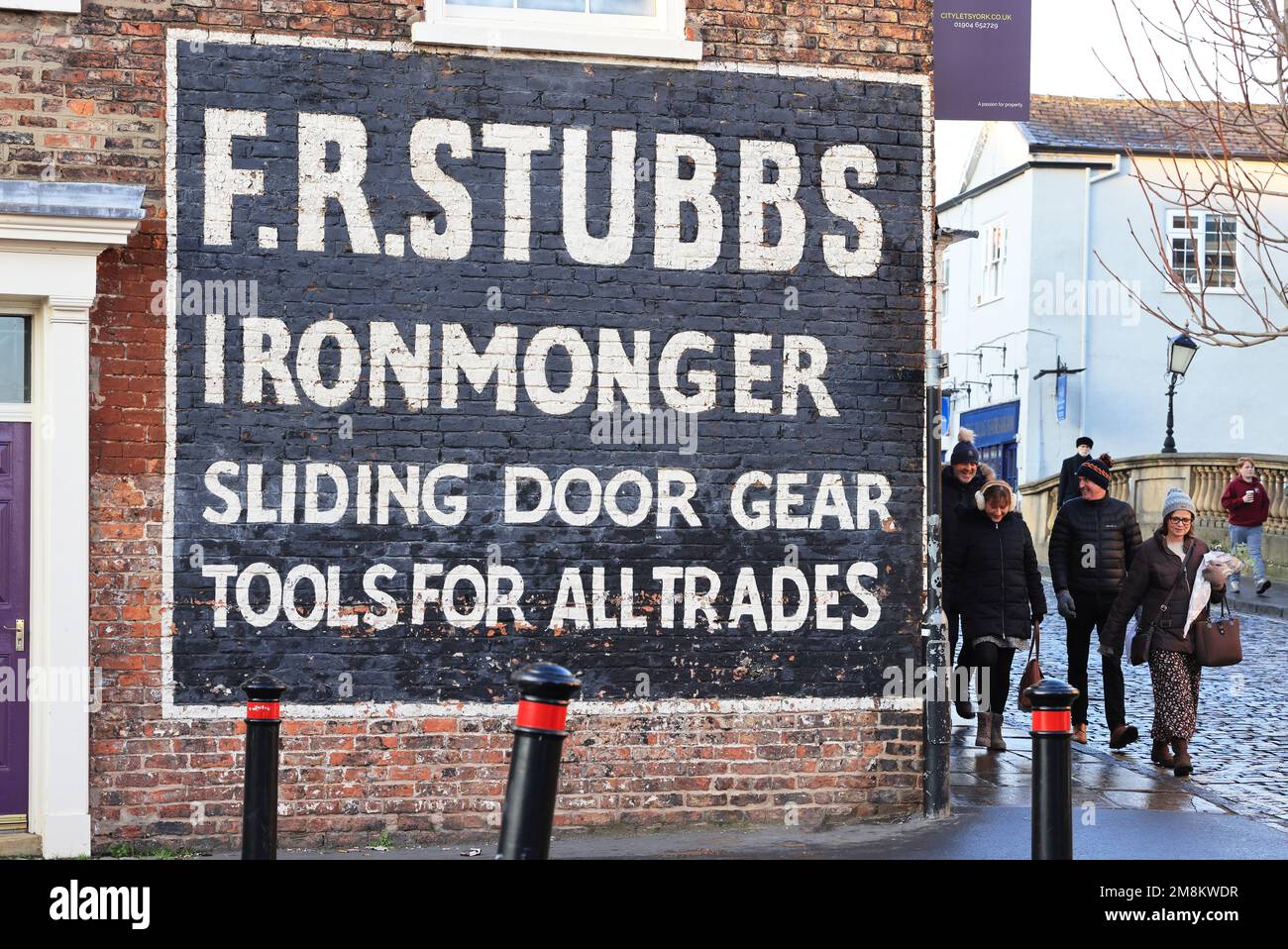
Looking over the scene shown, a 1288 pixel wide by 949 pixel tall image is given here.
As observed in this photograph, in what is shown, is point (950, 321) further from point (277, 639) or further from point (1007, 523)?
point (277, 639)

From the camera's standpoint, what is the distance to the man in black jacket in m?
11.0

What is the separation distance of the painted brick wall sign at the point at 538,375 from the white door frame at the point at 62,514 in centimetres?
44

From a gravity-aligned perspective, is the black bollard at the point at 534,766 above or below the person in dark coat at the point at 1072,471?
below

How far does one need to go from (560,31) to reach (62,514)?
144 inches

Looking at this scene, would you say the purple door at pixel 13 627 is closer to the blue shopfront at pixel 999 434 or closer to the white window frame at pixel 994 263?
the blue shopfront at pixel 999 434

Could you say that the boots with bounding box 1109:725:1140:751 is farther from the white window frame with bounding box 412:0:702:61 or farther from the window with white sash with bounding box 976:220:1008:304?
the window with white sash with bounding box 976:220:1008:304

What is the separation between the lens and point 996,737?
36.4 ft

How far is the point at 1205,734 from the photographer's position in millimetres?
11859

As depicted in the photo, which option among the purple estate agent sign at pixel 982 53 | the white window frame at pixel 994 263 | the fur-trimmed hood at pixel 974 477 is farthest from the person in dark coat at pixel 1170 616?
the white window frame at pixel 994 263

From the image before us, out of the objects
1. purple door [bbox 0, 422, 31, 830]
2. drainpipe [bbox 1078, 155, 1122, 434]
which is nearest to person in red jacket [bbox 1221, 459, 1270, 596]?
drainpipe [bbox 1078, 155, 1122, 434]

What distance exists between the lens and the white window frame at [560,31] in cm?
820

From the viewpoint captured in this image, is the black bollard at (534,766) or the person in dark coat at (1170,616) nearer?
the black bollard at (534,766)
